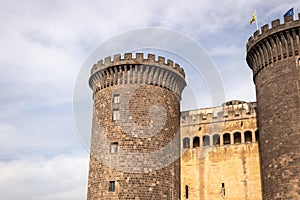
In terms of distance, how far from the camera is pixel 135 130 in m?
25.7

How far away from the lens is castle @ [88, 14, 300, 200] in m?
23.8

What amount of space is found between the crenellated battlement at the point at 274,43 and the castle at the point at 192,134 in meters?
0.06

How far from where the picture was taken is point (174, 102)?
28.5 m

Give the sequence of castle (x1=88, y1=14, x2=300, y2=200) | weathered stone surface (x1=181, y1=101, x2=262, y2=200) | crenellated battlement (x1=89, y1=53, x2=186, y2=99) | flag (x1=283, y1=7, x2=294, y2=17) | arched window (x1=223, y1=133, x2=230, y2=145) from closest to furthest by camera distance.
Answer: castle (x1=88, y1=14, x2=300, y2=200)
flag (x1=283, y1=7, x2=294, y2=17)
weathered stone surface (x1=181, y1=101, x2=262, y2=200)
crenellated battlement (x1=89, y1=53, x2=186, y2=99)
arched window (x1=223, y1=133, x2=230, y2=145)

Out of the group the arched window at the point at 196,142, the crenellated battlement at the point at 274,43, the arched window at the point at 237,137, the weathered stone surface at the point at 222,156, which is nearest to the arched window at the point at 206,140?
the weathered stone surface at the point at 222,156

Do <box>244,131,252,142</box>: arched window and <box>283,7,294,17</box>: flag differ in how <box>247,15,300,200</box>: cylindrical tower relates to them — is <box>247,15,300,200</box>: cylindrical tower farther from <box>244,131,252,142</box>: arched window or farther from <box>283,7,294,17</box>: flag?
<box>244,131,252,142</box>: arched window

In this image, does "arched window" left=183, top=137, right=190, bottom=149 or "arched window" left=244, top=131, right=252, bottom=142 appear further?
"arched window" left=183, top=137, right=190, bottom=149

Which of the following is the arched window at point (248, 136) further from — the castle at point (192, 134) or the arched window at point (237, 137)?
the arched window at point (237, 137)

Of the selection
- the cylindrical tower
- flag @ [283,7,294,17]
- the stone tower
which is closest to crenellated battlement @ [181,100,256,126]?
the stone tower

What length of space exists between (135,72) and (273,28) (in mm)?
9266

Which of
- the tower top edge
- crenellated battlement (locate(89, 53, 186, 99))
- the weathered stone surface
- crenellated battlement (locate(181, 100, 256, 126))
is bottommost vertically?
the weathered stone surface

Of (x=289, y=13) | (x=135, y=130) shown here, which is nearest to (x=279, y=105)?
(x=289, y=13)

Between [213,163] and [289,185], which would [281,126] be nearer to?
[289,185]

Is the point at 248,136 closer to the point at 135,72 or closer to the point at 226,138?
the point at 226,138
